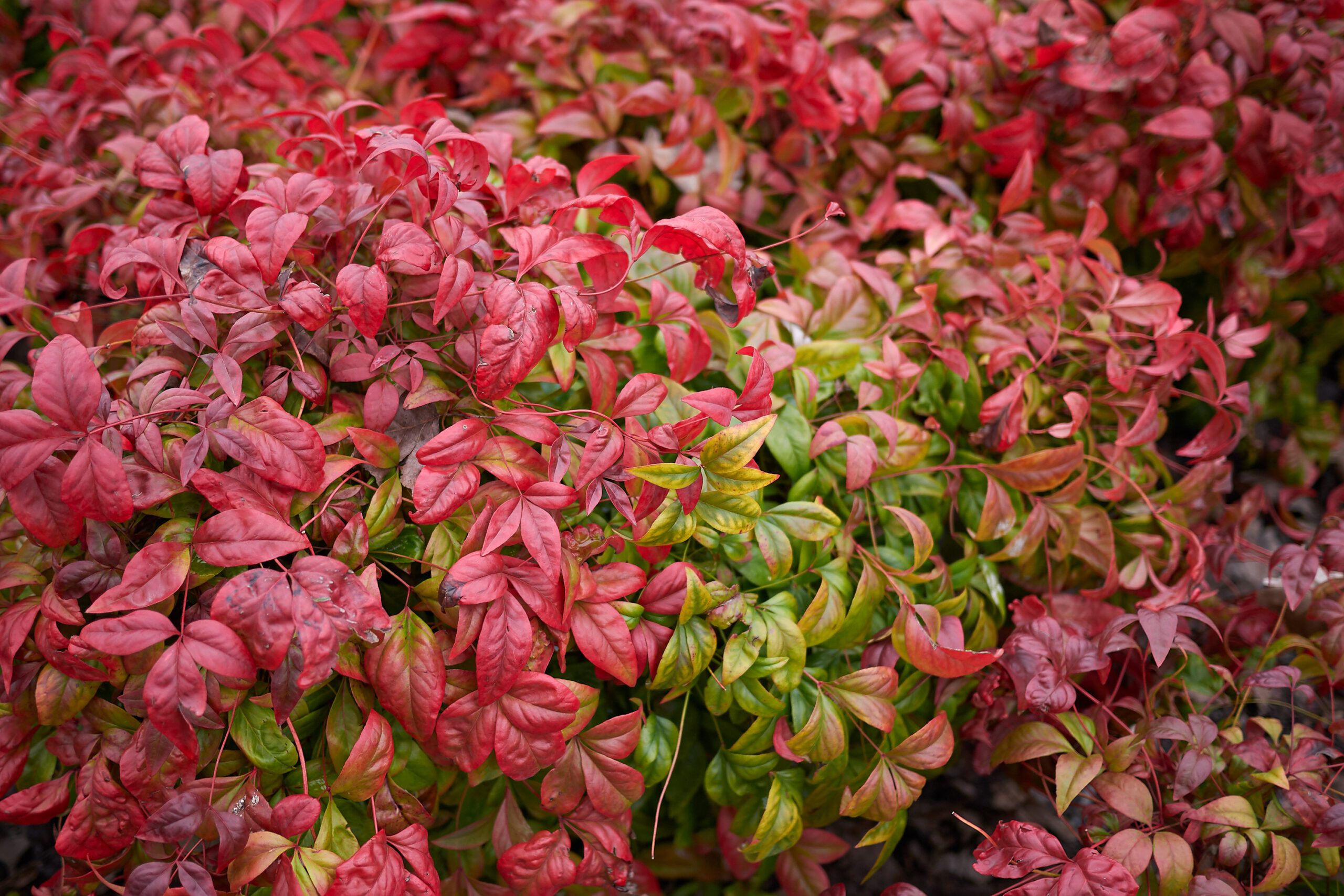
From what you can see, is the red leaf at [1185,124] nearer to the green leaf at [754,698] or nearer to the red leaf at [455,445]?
the green leaf at [754,698]

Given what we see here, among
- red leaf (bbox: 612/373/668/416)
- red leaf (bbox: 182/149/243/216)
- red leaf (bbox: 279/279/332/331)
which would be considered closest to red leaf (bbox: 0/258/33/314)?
red leaf (bbox: 182/149/243/216)

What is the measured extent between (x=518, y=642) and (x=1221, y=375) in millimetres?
1076

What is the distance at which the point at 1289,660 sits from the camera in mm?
1314

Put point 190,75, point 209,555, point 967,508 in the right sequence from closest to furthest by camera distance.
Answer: point 209,555 < point 967,508 < point 190,75

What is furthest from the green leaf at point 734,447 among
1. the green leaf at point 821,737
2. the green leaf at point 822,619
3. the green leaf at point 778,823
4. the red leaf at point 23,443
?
the red leaf at point 23,443

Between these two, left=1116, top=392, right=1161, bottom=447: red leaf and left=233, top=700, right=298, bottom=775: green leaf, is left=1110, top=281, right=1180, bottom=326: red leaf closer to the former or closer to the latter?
left=1116, top=392, right=1161, bottom=447: red leaf

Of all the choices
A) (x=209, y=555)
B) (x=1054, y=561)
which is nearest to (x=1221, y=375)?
(x=1054, y=561)

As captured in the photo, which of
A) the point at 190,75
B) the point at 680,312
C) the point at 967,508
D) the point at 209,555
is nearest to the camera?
the point at 209,555

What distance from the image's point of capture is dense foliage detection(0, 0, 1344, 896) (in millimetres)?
901

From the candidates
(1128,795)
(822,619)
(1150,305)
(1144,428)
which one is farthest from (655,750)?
(1150,305)

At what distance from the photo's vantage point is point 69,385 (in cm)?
85

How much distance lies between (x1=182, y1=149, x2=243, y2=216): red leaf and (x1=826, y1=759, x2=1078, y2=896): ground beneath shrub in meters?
1.37

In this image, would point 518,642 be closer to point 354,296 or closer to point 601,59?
point 354,296

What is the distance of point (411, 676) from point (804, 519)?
50cm
